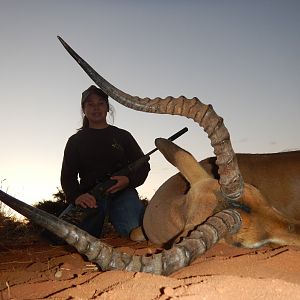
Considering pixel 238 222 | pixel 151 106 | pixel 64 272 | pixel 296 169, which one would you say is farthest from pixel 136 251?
pixel 296 169

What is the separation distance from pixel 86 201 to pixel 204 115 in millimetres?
3022

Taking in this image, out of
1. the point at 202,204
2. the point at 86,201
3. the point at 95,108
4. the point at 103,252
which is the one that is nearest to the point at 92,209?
the point at 86,201

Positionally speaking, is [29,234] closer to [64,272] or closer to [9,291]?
[64,272]

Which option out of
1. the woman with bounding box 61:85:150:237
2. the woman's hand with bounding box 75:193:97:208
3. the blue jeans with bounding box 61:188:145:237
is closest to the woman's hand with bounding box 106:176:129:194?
the woman with bounding box 61:85:150:237

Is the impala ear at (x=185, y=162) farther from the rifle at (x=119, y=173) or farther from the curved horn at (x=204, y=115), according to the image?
the rifle at (x=119, y=173)

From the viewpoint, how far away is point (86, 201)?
5.61 metres

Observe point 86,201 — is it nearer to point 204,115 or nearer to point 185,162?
point 185,162

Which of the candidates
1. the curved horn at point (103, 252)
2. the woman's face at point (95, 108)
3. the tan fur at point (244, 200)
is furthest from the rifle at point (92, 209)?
the curved horn at point (103, 252)

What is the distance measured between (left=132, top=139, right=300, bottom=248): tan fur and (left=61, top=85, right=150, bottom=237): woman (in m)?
1.97

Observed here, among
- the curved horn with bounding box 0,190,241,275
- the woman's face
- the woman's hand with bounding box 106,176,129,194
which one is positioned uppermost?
the woman's face

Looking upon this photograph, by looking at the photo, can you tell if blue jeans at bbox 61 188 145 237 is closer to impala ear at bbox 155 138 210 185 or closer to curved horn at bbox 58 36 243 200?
impala ear at bbox 155 138 210 185

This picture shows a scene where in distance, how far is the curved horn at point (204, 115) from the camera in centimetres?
Answer: 296

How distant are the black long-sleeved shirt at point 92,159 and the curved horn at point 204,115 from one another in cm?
313

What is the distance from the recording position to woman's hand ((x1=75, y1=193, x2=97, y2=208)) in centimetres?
559
